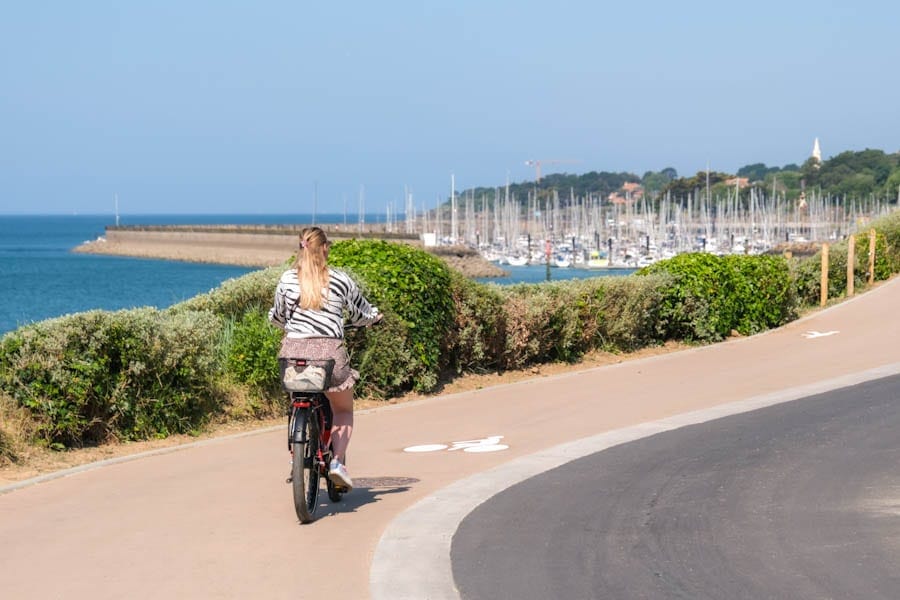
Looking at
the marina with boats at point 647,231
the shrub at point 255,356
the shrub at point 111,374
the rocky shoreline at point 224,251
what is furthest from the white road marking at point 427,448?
the marina with boats at point 647,231

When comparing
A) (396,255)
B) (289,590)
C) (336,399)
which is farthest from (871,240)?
(289,590)

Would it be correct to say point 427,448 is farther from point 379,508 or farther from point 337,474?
point 337,474

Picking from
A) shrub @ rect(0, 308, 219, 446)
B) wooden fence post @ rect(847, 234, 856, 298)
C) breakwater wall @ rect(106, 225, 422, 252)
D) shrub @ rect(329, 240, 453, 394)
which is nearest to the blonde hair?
shrub @ rect(0, 308, 219, 446)

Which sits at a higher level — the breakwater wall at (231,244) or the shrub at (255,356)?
the shrub at (255,356)

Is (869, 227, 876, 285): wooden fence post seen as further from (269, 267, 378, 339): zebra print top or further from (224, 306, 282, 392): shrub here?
(269, 267, 378, 339): zebra print top

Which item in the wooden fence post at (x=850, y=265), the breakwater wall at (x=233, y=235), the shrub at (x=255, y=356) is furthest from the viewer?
the breakwater wall at (x=233, y=235)

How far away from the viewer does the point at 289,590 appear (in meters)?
6.49

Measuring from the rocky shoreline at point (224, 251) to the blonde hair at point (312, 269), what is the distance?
334 ft

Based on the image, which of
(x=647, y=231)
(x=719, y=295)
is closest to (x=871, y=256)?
(x=719, y=295)

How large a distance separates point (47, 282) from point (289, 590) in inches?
3575

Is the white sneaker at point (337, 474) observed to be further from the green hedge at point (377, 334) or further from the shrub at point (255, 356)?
the shrub at point (255, 356)

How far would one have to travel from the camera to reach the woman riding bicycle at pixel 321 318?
321 inches

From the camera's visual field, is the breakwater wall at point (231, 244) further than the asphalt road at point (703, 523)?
Yes

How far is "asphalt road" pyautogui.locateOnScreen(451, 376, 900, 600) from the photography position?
6535 millimetres
